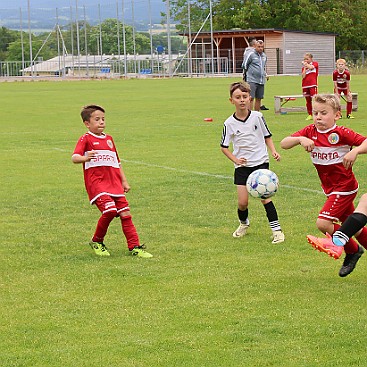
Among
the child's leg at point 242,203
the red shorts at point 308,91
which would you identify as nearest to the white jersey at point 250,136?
the child's leg at point 242,203

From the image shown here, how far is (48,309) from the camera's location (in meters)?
6.75

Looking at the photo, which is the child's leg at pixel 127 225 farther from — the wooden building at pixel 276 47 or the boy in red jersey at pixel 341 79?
the wooden building at pixel 276 47

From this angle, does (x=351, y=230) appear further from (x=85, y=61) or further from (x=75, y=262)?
(x=85, y=61)

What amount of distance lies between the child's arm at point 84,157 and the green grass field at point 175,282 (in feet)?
2.98

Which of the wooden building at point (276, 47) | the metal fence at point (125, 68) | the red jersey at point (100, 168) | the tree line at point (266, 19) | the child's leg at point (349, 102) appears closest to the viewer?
the red jersey at point (100, 168)

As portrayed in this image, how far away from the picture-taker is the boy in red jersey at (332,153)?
7.22 meters

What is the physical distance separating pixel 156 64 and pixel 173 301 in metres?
70.6

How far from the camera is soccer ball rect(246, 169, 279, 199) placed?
9.05 metres

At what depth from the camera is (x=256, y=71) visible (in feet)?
84.6

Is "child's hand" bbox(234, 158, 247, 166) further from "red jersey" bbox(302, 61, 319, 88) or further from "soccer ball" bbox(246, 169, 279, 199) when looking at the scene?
"red jersey" bbox(302, 61, 319, 88)

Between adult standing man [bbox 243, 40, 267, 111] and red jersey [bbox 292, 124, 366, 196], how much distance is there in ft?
60.1

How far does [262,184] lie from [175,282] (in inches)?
A: 76.8

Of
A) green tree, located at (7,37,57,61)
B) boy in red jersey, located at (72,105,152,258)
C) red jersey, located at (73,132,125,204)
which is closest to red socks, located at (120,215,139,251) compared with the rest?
boy in red jersey, located at (72,105,152,258)

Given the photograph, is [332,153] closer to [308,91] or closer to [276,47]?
[308,91]
